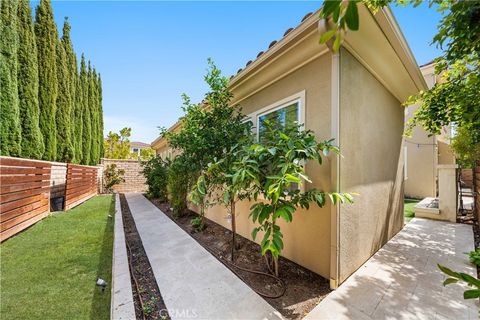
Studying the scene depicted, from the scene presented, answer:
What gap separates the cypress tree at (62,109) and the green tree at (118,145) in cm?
1334

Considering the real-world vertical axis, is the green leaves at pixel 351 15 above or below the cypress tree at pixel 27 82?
below

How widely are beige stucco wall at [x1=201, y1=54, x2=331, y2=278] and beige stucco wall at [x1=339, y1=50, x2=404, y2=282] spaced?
22 cm

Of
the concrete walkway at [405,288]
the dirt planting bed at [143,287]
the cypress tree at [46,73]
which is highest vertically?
the cypress tree at [46,73]

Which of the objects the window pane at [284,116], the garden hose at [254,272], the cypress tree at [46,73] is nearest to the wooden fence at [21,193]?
the cypress tree at [46,73]

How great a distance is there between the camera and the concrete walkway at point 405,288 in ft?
8.57

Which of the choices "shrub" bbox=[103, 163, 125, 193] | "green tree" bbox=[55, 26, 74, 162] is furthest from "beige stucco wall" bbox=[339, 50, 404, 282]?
"shrub" bbox=[103, 163, 125, 193]

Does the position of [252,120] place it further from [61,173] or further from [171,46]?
[61,173]

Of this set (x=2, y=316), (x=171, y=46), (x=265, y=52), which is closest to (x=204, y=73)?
(x=265, y=52)

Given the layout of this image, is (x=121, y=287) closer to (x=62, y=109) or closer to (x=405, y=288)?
(x=405, y=288)

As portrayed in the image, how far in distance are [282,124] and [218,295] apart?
10.5 feet

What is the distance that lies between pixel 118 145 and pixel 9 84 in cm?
1896

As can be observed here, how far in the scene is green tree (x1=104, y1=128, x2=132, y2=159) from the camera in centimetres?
2202

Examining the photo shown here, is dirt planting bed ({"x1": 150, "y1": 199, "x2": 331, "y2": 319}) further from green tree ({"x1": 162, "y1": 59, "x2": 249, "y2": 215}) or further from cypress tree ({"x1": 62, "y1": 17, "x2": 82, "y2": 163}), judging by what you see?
cypress tree ({"x1": 62, "y1": 17, "x2": 82, "y2": 163})

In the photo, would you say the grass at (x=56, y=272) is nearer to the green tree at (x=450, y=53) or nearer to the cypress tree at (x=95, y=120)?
the green tree at (x=450, y=53)
